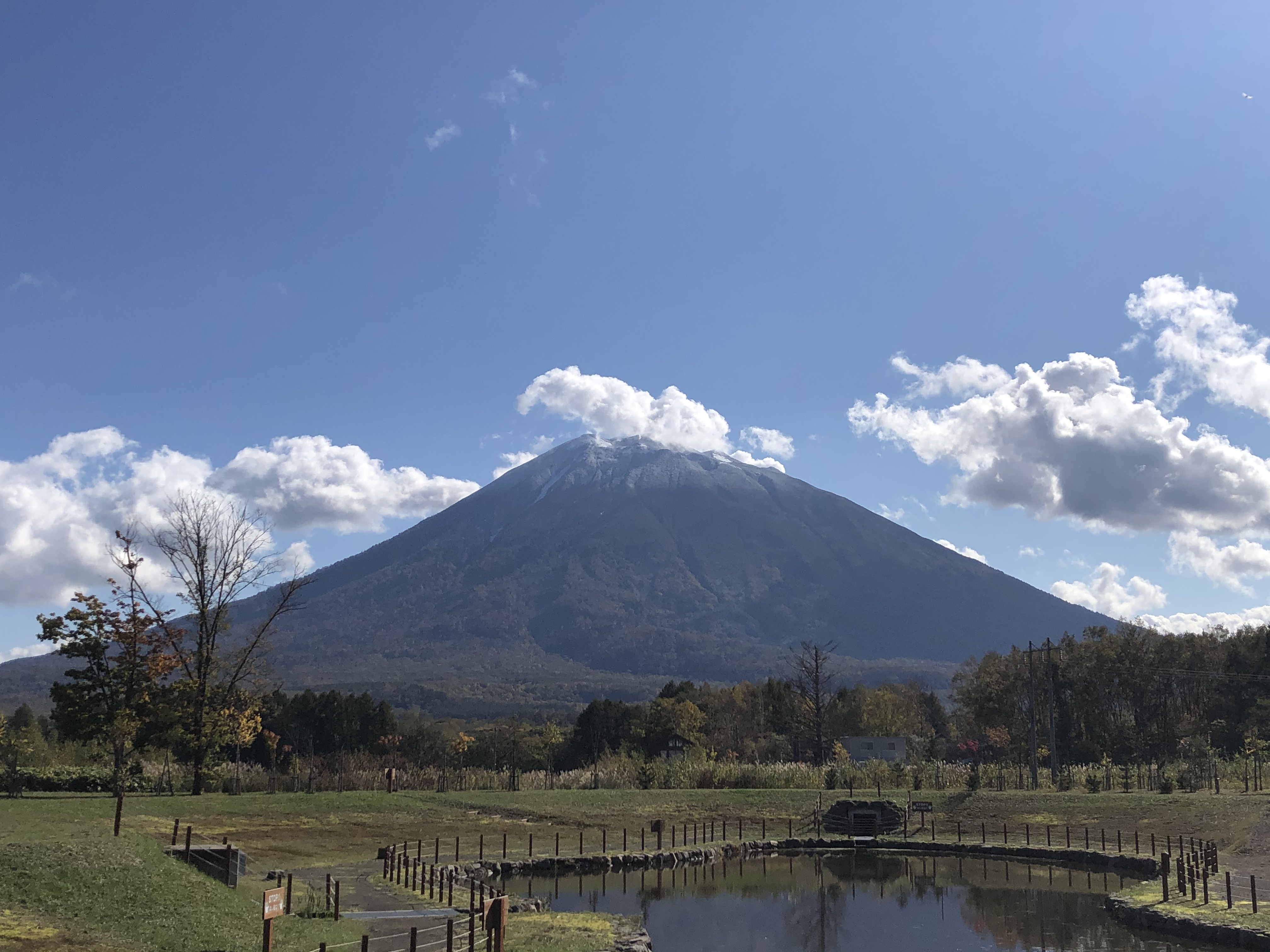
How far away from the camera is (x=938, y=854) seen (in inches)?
1427

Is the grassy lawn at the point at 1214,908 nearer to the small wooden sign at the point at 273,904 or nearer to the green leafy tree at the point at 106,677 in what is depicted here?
the small wooden sign at the point at 273,904

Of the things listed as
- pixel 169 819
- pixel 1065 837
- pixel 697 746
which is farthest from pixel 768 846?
pixel 697 746

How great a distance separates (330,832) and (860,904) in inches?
659

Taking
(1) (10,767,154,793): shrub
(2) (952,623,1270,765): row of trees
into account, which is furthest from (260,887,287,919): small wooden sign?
(2) (952,623,1270,765): row of trees

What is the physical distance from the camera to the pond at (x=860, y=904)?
21.5 metres

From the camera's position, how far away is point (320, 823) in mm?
33188

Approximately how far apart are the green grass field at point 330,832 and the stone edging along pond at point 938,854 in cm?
143

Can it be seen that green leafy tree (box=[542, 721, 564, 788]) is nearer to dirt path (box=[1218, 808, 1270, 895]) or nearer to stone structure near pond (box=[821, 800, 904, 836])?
stone structure near pond (box=[821, 800, 904, 836])

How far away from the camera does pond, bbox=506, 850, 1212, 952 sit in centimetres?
2148

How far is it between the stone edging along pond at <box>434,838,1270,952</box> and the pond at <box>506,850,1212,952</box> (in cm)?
43

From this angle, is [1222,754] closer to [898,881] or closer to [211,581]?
[898,881]

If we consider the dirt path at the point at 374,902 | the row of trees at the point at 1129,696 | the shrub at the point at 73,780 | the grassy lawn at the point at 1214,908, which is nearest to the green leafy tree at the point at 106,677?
the shrub at the point at 73,780

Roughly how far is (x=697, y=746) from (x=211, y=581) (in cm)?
3560

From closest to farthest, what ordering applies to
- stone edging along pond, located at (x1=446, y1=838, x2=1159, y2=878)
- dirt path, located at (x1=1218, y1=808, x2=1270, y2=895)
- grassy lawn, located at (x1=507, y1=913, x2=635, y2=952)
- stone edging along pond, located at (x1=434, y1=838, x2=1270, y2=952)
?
grassy lawn, located at (x1=507, y1=913, x2=635, y2=952) → stone edging along pond, located at (x1=434, y1=838, x2=1270, y2=952) → dirt path, located at (x1=1218, y1=808, x2=1270, y2=895) → stone edging along pond, located at (x1=446, y1=838, x2=1159, y2=878)
